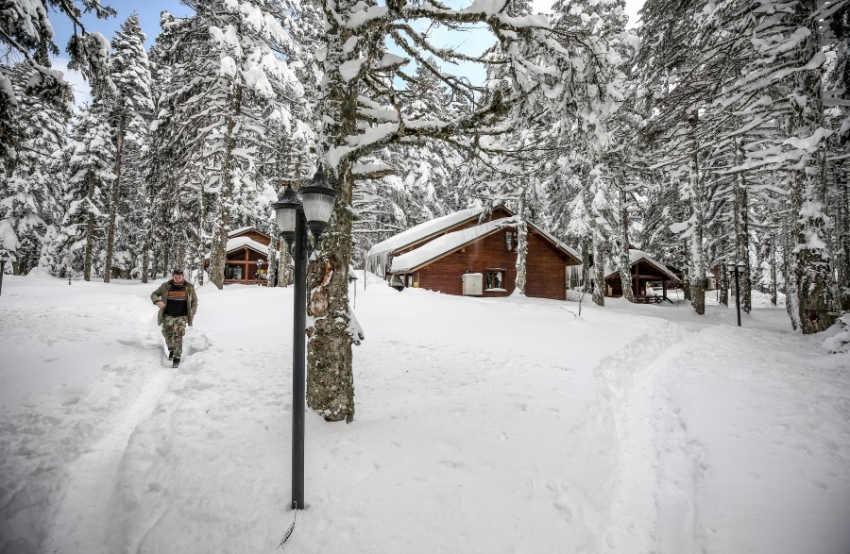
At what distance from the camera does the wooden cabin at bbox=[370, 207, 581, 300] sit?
22031 millimetres

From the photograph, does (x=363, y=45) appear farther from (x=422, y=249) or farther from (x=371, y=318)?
(x=422, y=249)

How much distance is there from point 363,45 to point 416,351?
246 inches

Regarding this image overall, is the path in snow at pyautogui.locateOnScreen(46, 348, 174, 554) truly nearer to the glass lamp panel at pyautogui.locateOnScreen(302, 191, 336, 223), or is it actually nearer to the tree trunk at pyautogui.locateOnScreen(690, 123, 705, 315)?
the glass lamp panel at pyautogui.locateOnScreen(302, 191, 336, 223)

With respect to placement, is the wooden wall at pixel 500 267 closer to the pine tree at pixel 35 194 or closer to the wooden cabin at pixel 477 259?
the wooden cabin at pixel 477 259

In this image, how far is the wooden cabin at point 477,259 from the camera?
22.0 m

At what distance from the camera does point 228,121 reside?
16.0 meters

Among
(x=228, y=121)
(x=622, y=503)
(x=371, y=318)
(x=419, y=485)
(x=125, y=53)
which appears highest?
(x=125, y=53)

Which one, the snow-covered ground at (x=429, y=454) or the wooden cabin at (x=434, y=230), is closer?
the snow-covered ground at (x=429, y=454)

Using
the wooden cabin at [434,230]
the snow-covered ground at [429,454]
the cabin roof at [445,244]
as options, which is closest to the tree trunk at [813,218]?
the snow-covered ground at [429,454]

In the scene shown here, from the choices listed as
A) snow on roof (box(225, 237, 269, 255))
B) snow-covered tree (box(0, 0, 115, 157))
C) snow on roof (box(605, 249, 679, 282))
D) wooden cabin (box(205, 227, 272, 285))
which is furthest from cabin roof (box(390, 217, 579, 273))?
snow on roof (box(225, 237, 269, 255))

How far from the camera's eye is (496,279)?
2508 cm

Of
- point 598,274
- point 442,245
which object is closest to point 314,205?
point 442,245

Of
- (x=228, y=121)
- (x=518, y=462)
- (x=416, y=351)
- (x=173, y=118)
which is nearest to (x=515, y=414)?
(x=518, y=462)

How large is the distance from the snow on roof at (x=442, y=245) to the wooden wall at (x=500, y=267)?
0.94 m
